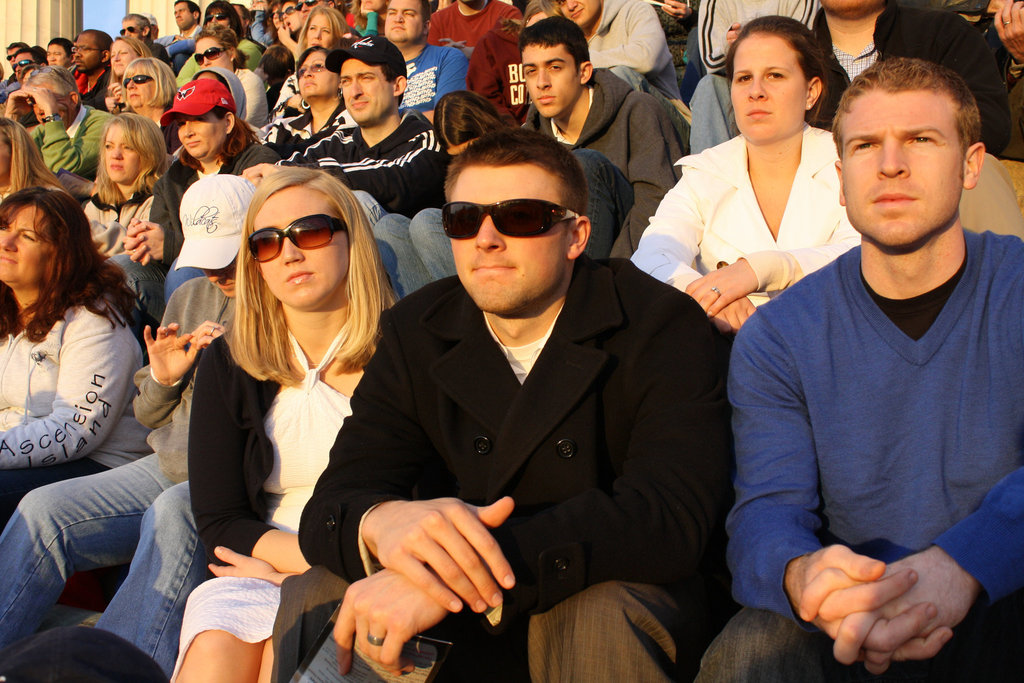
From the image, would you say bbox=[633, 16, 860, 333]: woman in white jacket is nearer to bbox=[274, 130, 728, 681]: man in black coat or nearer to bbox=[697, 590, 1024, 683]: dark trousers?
bbox=[274, 130, 728, 681]: man in black coat

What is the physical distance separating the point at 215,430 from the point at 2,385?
5.95 feet

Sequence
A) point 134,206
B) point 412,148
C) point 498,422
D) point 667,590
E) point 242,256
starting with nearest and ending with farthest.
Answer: point 667,590, point 498,422, point 242,256, point 412,148, point 134,206

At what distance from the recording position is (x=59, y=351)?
421 cm

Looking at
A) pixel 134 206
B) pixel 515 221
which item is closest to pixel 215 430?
pixel 515 221

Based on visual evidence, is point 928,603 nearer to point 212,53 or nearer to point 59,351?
point 59,351

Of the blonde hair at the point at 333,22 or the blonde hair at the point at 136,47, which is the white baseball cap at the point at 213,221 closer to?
the blonde hair at the point at 333,22

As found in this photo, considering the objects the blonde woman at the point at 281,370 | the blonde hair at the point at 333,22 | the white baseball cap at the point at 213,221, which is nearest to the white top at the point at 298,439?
the blonde woman at the point at 281,370

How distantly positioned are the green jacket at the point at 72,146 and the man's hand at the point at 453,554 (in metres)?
7.07

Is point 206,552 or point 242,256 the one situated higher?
point 242,256

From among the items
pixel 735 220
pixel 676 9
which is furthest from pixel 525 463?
pixel 676 9

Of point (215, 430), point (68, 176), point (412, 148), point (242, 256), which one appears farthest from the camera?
point (68, 176)

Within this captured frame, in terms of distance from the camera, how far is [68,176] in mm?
7539

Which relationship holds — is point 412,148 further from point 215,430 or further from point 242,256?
point 215,430

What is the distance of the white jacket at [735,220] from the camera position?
3396mm
